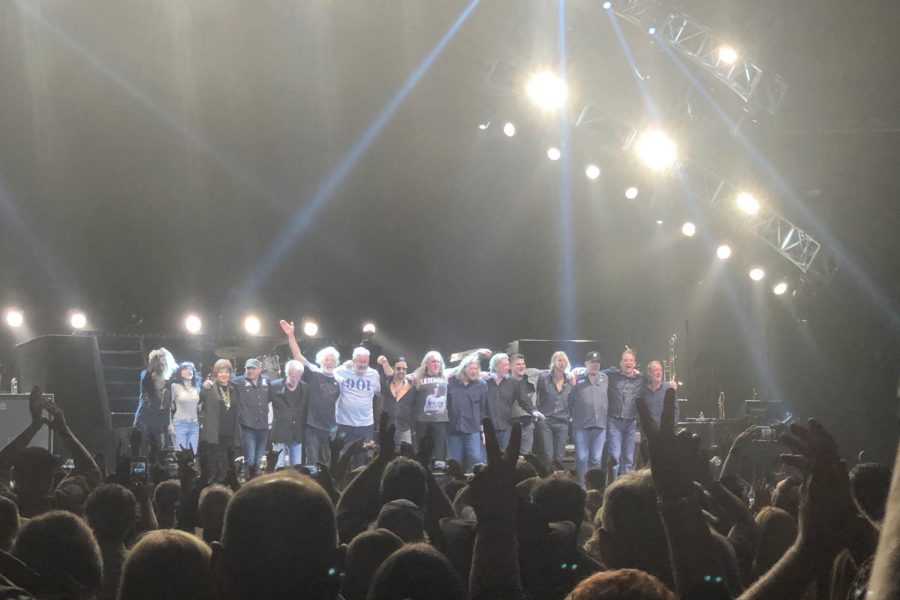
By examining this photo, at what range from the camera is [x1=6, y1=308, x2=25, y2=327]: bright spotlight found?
58.5 ft

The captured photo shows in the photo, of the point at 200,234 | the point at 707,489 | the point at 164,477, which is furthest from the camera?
the point at 200,234

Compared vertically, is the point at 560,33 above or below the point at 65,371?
above

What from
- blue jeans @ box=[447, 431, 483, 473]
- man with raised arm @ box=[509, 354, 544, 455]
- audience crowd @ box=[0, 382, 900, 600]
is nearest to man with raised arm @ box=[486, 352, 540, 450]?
man with raised arm @ box=[509, 354, 544, 455]

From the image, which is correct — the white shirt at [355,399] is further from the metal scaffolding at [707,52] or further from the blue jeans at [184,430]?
the metal scaffolding at [707,52]

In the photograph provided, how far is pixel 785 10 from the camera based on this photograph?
1175cm

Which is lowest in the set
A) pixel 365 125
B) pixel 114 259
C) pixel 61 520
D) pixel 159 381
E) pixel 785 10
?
pixel 61 520

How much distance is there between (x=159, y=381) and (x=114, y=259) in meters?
9.33

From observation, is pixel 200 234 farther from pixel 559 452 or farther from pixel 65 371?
pixel 559 452

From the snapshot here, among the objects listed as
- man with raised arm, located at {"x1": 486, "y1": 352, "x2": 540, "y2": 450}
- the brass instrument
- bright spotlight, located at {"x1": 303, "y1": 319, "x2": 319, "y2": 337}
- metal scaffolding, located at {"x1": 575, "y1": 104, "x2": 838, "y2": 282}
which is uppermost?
metal scaffolding, located at {"x1": 575, "y1": 104, "x2": 838, "y2": 282}

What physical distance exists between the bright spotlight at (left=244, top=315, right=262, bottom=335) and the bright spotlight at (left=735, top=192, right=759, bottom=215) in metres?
11.0

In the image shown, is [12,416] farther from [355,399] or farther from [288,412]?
[355,399]

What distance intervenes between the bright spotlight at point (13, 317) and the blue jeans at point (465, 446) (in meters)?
11.1

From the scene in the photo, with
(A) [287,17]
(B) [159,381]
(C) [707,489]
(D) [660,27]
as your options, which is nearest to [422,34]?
(A) [287,17]

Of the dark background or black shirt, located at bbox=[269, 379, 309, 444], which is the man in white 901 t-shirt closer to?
black shirt, located at bbox=[269, 379, 309, 444]
